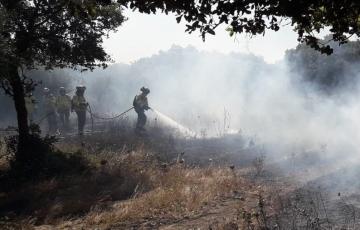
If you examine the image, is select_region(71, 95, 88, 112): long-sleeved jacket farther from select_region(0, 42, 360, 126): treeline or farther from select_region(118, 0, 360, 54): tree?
select_region(118, 0, 360, 54): tree

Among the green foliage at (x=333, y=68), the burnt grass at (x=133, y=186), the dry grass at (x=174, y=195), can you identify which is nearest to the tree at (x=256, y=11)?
the burnt grass at (x=133, y=186)

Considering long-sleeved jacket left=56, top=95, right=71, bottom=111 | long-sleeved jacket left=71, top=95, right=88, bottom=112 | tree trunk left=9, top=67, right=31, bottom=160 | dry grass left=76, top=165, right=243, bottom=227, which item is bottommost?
dry grass left=76, top=165, right=243, bottom=227

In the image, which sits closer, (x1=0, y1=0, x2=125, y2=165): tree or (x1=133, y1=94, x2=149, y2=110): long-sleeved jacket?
(x1=0, y1=0, x2=125, y2=165): tree

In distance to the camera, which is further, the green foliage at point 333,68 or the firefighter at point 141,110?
the green foliage at point 333,68

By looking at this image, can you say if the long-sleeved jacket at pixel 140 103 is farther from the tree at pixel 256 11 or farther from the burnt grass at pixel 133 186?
the tree at pixel 256 11

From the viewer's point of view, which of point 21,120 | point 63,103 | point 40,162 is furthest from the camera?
point 63,103

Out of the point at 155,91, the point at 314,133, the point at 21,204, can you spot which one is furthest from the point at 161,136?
the point at 155,91

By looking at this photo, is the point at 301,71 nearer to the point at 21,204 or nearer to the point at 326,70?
the point at 326,70

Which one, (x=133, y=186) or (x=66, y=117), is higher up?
(x=66, y=117)

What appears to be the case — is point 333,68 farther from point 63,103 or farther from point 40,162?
point 40,162

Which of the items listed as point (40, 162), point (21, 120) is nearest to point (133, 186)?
point (40, 162)

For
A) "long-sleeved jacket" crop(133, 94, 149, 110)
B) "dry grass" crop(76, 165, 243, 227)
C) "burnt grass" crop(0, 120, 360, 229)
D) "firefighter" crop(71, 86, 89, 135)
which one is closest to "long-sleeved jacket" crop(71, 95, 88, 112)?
"firefighter" crop(71, 86, 89, 135)

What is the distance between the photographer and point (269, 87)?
107 feet

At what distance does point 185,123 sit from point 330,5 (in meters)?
22.2
